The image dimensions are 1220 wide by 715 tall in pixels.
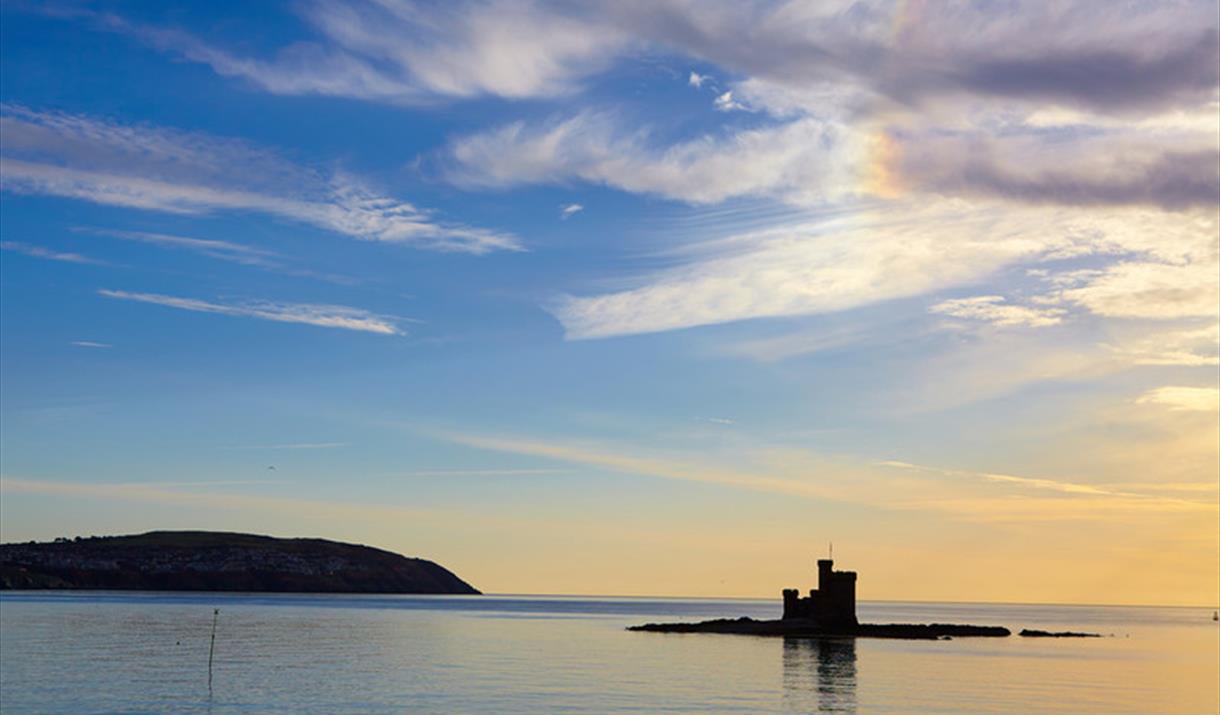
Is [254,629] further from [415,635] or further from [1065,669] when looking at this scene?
[1065,669]

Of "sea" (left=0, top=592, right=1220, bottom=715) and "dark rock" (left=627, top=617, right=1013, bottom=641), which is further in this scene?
"dark rock" (left=627, top=617, right=1013, bottom=641)

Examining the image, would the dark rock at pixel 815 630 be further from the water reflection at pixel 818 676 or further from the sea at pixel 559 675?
the water reflection at pixel 818 676

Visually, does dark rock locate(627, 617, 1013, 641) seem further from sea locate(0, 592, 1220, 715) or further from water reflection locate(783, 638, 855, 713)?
water reflection locate(783, 638, 855, 713)

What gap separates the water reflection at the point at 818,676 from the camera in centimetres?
8184

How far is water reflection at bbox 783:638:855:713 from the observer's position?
268 feet

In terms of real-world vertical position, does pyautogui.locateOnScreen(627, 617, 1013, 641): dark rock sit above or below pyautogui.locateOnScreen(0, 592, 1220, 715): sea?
above

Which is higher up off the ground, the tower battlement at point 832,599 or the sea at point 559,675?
the tower battlement at point 832,599

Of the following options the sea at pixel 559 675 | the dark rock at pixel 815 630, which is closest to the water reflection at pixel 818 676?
the sea at pixel 559 675

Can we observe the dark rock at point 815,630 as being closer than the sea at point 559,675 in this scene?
No

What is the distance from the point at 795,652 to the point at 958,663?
17.1 metres

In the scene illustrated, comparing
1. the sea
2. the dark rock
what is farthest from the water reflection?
the dark rock

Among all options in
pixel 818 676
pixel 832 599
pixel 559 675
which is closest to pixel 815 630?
pixel 832 599

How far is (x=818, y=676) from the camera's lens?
104062 mm

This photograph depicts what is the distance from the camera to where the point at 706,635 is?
177 metres
